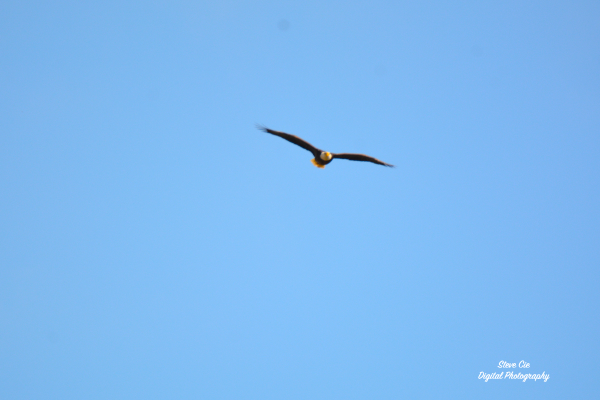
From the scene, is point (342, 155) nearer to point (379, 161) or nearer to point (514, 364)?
point (379, 161)

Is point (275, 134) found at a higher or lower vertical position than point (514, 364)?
higher

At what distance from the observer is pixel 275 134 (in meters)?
19.4

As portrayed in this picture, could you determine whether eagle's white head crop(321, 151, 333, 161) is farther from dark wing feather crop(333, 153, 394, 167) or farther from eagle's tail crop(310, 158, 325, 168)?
eagle's tail crop(310, 158, 325, 168)

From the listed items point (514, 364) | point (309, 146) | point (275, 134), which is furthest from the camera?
point (514, 364)

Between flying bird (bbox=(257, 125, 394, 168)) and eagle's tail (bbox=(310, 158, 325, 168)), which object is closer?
flying bird (bbox=(257, 125, 394, 168))

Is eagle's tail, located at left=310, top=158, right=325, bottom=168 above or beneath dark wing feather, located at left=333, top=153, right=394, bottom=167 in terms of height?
beneath

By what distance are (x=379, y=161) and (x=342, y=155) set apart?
1.62m

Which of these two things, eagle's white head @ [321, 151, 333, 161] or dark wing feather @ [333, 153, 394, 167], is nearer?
eagle's white head @ [321, 151, 333, 161]

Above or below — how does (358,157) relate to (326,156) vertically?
above

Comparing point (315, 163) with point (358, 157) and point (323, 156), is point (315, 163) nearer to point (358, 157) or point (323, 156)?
point (323, 156)

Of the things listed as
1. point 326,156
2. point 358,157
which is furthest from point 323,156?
point 358,157

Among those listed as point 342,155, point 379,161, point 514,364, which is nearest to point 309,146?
point 342,155

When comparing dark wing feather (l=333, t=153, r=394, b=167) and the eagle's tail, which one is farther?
the eagle's tail

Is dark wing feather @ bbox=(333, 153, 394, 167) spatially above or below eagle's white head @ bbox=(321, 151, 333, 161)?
above
